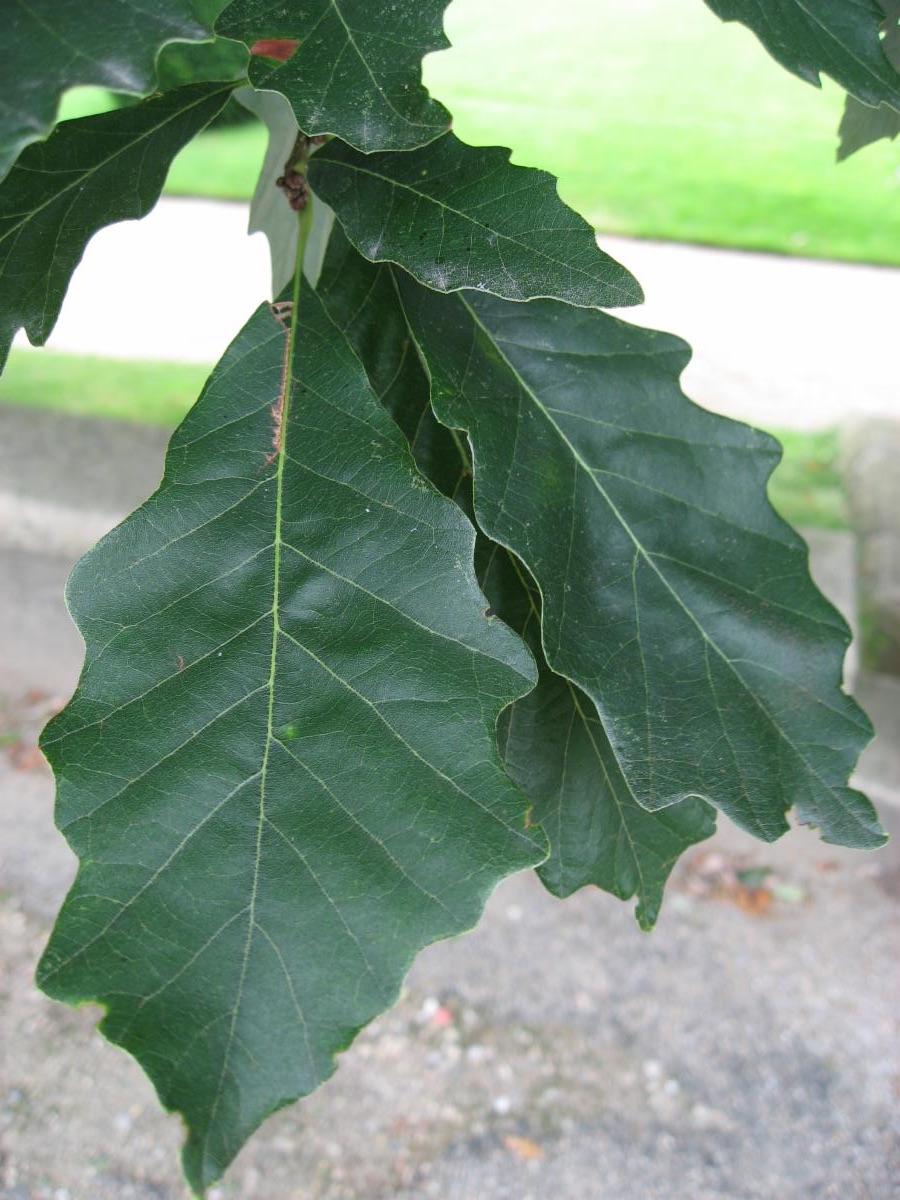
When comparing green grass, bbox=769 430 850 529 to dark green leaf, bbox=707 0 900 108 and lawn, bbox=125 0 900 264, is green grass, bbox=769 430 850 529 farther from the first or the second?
dark green leaf, bbox=707 0 900 108

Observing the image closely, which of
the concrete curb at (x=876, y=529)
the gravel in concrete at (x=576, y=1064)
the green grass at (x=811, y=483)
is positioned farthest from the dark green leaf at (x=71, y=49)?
the green grass at (x=811, y=483)

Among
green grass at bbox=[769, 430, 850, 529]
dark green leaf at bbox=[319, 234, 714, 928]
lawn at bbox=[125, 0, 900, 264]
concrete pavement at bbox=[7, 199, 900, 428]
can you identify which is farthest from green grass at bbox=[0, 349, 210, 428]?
dark green leaf at bbox=[319, 234, 714, 928]

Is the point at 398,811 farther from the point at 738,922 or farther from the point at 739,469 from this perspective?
the point at 738,922

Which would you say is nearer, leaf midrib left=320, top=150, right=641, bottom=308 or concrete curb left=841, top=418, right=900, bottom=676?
leaf midrib left=320, top=150, right=641, bottom=308

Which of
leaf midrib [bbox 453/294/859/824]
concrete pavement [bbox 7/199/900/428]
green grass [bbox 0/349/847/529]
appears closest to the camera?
leaf midrib [bbox 453/294/859/824]

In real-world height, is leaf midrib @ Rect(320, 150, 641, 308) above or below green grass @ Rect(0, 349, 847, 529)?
above

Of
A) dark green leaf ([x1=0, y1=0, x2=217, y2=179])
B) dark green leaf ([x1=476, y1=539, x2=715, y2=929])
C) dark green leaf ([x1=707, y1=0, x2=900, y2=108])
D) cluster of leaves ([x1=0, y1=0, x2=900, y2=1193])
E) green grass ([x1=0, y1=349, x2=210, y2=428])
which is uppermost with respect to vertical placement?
dark green leaf ([x1=707, y1=0, x2=900, y2=108])

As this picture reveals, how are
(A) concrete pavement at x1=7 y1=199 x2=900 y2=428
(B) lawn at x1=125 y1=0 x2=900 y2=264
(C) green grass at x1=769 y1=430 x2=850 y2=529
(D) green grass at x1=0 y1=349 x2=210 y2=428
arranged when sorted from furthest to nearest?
(B) lawn at x1=125 y1=0 x2=900 y2=264 → (A) concrete pavement at x1=7 y1=199 x2=900 y2=428 → (D) green grass at x1=0 y1=349 x2=210 y2=428 → (C) green grass at x1=769 y1=430 x2=850 y2=529
